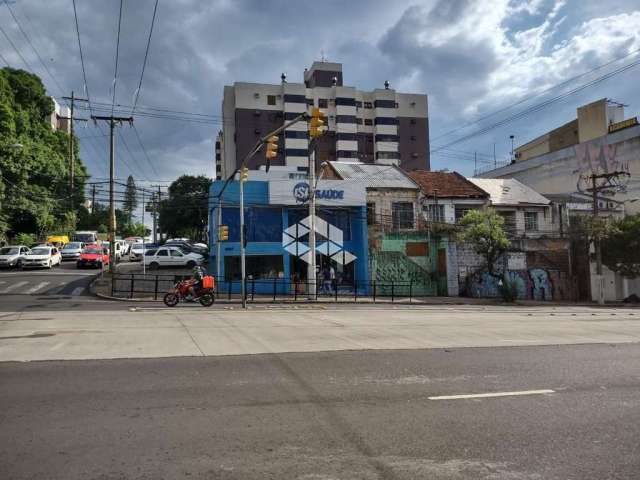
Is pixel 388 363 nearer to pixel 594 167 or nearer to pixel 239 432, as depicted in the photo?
pixel 239 432

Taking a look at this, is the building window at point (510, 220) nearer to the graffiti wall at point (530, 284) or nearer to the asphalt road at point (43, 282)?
the graffiti wall at point (530, 284)

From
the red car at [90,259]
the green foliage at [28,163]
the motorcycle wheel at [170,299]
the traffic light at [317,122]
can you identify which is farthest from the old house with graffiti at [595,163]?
the green foliage at [28,163]

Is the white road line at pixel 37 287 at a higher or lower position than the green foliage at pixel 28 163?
lower

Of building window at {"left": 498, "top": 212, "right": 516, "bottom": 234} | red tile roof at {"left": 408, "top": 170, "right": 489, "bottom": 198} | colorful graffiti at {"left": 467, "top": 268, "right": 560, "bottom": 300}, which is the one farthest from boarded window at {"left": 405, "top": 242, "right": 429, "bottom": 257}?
building window at {"left": 498, "top": 212, "right": 516, "bottom": 234}

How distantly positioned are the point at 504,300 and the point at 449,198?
902cm

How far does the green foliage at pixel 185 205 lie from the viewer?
65562 mm

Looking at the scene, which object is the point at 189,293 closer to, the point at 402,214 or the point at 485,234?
the point at 485,234

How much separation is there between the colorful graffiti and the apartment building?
39.0 meters

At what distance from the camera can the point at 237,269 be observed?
3084 cm

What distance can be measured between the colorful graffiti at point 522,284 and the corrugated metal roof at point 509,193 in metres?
5.48

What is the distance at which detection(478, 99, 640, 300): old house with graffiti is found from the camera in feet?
135


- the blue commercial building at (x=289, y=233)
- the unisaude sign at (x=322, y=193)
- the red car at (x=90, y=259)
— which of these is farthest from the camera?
the red car at (x=90, y=259)

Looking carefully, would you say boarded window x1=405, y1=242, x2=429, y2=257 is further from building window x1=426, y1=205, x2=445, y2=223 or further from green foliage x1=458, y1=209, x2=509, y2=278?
green foliage x1=458, y1=209, x2=509, y2=278

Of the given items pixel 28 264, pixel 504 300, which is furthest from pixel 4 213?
pixel 504 300
